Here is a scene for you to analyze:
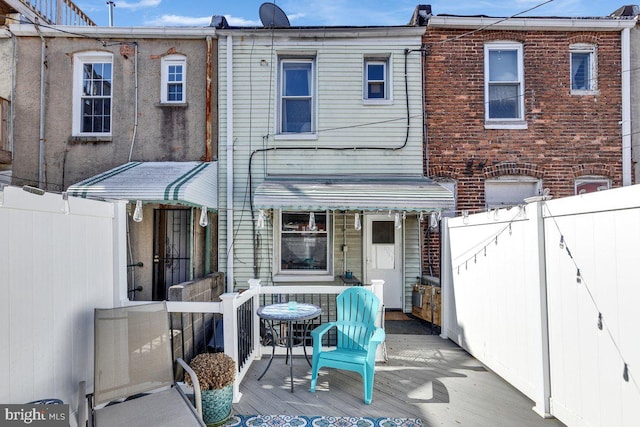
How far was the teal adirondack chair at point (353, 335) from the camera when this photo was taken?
405cm

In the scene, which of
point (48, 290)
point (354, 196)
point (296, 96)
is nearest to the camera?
point (48, 290)

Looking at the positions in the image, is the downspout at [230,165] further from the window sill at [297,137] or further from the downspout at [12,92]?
the downspout at [12,92]

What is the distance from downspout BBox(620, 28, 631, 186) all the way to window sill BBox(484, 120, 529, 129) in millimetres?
2045

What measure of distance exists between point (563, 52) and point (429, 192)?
443 centimetres

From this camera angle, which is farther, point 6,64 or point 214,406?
point 6,64

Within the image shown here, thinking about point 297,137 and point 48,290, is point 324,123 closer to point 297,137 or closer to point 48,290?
point 297,137

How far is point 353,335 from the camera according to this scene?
4633 mm

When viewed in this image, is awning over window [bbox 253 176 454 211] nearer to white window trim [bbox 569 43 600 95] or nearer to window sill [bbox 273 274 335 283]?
window sill [bbox 273 274 335 283]

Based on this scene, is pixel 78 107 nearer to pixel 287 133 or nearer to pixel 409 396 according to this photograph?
pixel 287 133

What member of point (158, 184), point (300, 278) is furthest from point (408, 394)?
point (158, 184)

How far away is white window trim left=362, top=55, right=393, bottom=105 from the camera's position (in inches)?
311

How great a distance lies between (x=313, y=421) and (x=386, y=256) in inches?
193

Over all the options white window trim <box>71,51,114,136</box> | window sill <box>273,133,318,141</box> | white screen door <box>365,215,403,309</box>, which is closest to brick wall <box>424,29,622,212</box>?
white screen door <box>365,215,403,309</box>

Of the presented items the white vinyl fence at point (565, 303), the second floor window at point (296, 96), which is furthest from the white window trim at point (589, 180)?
the second floor window at point (296, 96)
